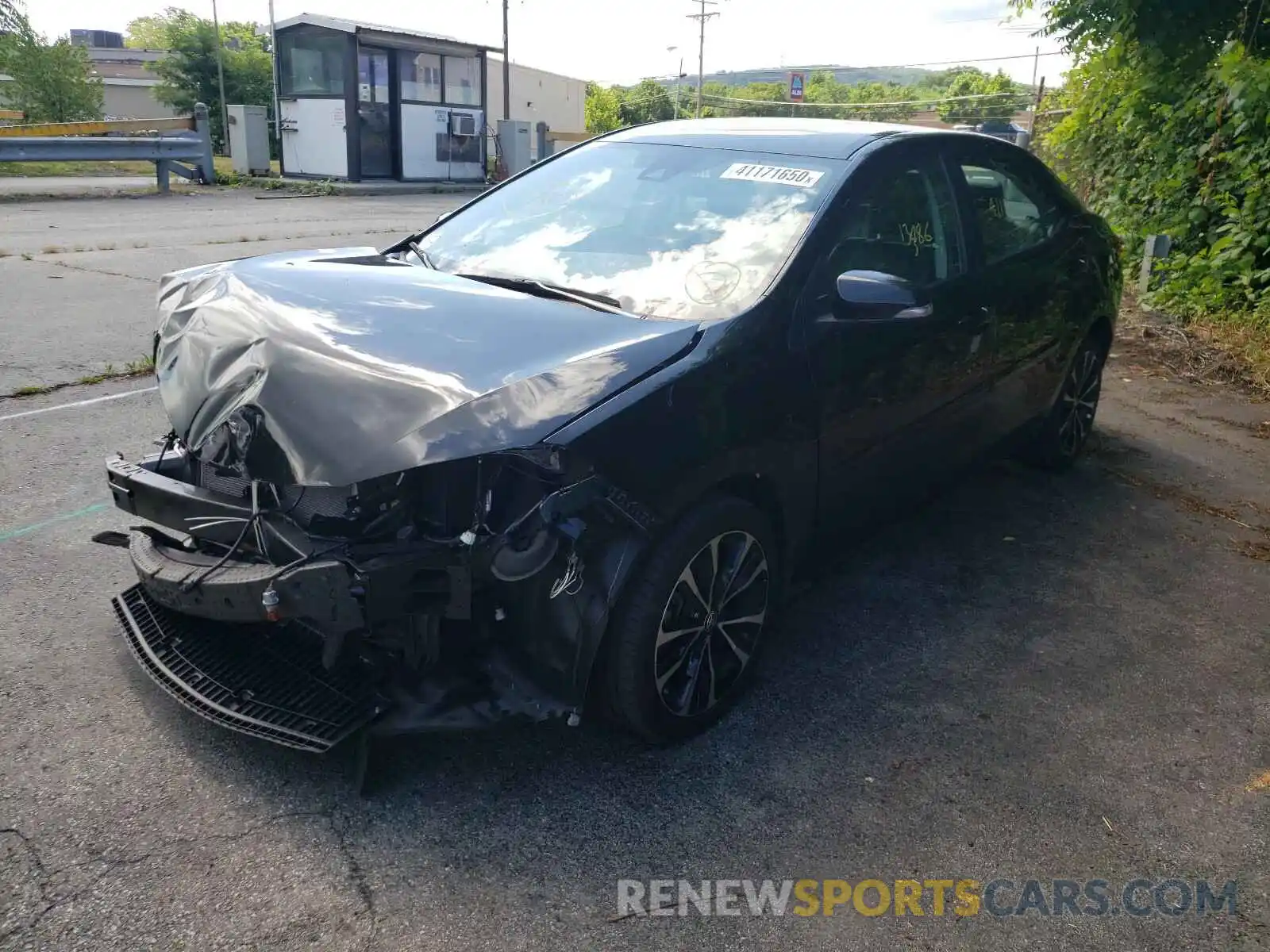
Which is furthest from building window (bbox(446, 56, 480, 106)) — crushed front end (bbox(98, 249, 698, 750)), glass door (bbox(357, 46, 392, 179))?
crushed front end (bbox(98, 249, 698, 750))

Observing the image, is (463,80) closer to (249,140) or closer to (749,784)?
(249,140)

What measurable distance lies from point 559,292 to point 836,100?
299 feet

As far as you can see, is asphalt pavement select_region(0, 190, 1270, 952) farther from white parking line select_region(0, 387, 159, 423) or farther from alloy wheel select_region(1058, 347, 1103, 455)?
white parking line select_region(0, 387, 159, 423)

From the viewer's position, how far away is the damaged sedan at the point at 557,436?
8.39 ft

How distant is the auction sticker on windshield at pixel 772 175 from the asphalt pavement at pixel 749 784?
4.30 ft

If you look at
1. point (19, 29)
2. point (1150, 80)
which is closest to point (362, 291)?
point (1150, 80)

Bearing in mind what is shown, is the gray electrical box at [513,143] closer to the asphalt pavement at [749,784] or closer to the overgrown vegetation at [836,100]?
the asphalt pavement at [749,784]

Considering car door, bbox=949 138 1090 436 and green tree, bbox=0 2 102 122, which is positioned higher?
green tree, bbox=0 2 102 122

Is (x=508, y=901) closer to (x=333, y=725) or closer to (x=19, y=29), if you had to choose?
(x=333, y=725)

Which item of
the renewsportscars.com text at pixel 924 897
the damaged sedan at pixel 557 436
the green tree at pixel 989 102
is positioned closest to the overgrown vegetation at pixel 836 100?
the green tree at pixel 989 102

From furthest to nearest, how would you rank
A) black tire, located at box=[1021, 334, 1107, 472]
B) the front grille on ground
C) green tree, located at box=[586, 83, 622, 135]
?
green tree, located at box=[586, 83, 622, 135]
black tire, located at box=[1021, 334, 1107, 472]
the front grille on ground

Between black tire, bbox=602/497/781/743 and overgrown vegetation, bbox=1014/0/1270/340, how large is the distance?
23.9ft

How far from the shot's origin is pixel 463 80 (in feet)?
76.1

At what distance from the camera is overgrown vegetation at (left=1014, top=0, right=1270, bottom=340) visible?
8.88 metres
